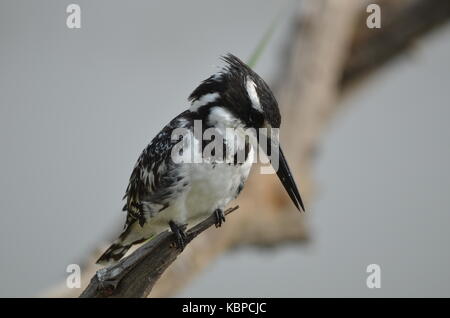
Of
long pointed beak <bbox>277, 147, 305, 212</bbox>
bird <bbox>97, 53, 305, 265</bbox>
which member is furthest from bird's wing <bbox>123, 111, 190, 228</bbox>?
long pointed beak <bbox>277, 147, 305, 212</bbox>

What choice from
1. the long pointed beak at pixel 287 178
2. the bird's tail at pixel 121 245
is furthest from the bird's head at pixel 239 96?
the bird's tail at pixel 121 245

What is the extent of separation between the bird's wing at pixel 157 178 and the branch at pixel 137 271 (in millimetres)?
111

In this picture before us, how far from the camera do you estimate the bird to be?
1.62 meters

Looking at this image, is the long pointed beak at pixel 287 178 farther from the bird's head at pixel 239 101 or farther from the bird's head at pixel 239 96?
the bird's head at pixel 239 96

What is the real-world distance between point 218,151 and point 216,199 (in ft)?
0.40

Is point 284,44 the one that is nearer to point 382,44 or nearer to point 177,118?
point 382,44

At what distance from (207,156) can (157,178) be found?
15 cm

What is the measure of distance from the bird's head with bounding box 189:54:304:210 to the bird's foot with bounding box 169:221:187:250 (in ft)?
0.85

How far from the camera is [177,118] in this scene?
69.1 inches

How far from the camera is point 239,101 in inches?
63.6

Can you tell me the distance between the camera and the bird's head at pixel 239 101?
1572 mm

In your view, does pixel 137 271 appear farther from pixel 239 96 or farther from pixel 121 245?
pixel 239 96

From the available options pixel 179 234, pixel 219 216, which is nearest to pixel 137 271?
pixel 179 234
